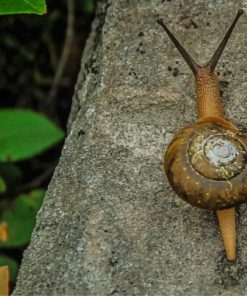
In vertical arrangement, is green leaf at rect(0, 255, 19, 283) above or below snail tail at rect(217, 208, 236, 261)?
below

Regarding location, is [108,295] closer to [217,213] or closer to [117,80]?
[217,213]

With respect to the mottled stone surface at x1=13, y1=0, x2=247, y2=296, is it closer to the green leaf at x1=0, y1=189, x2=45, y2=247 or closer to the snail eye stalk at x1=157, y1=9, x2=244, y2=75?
the snail eye stalk at x1=157, y1=9, x2=244, y2=75

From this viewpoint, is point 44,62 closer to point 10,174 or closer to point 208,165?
point 10,174

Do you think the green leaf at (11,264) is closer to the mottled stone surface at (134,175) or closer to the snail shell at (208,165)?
the mottled stone surface at (134,175)

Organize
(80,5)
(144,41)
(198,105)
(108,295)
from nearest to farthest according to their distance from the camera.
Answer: (108,295) < (198,105) < (144,41) < (80,5)

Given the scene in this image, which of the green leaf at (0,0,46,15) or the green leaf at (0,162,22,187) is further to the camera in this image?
the green leaf at (0,162,22,187)

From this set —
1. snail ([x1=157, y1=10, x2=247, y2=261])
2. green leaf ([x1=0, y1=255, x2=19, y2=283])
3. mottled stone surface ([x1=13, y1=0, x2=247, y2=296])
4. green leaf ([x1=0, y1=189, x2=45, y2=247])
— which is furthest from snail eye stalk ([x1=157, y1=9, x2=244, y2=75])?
green leaf ([x1=0, y1=255, x2=19, y2=283])

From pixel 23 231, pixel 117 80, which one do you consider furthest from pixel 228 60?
pixel 23 231
